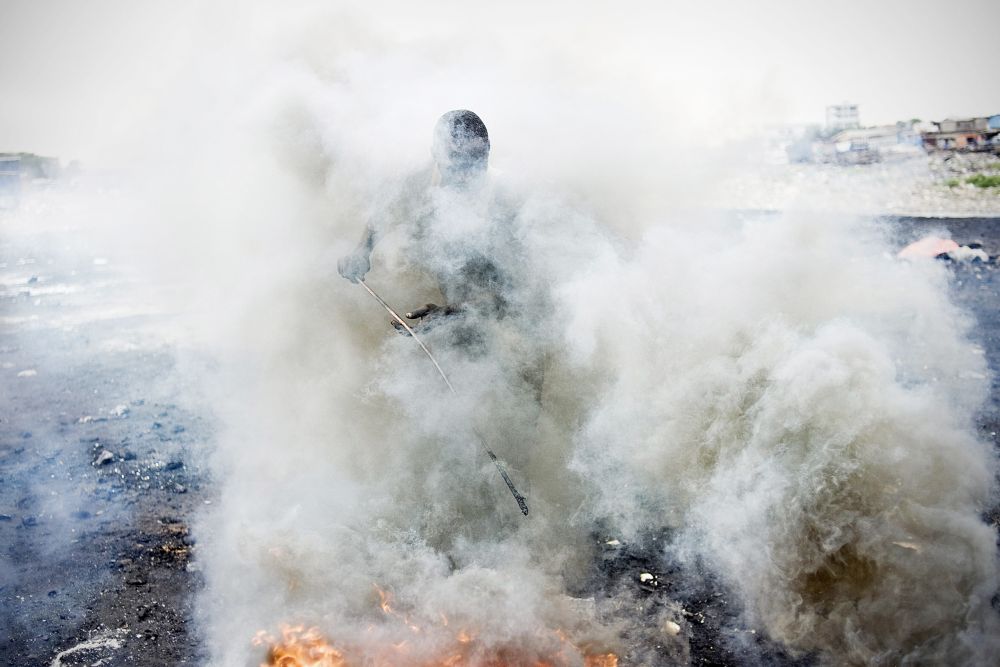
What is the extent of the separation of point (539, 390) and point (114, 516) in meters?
3.22

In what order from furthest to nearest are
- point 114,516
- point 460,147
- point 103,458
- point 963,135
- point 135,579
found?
1. point 963,135
2. point 103,458
3. point 114,516
4. point 460,147
5. point 135,579

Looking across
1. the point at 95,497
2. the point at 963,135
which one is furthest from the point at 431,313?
the point at 963,135

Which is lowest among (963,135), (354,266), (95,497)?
(95,497)

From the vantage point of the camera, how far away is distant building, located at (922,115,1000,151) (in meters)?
17.7

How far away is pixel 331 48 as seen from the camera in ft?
19.6

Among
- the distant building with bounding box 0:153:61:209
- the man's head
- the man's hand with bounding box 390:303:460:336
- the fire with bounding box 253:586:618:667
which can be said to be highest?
the distant building with bounding box 0:153:61:209

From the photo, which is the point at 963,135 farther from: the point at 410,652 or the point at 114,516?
the point at 114,516

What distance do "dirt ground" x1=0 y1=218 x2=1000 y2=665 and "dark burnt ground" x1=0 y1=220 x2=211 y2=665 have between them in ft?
0.03

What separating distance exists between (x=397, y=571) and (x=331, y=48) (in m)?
4.75

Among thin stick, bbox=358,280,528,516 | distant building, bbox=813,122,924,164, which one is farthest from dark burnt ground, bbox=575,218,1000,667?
distant building, bbox=813,122,924,164

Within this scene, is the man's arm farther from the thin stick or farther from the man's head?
the man's head

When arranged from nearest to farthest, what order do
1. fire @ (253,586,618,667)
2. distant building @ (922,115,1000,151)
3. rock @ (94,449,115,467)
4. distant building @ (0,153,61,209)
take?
fire @ (253,586,618,667) → rock @ (94,449,115,467) → distant building @ (0,153,61,209) → distant building @ (922,115,1000,151)

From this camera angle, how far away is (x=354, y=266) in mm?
4707

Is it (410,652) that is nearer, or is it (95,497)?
(410,652)
